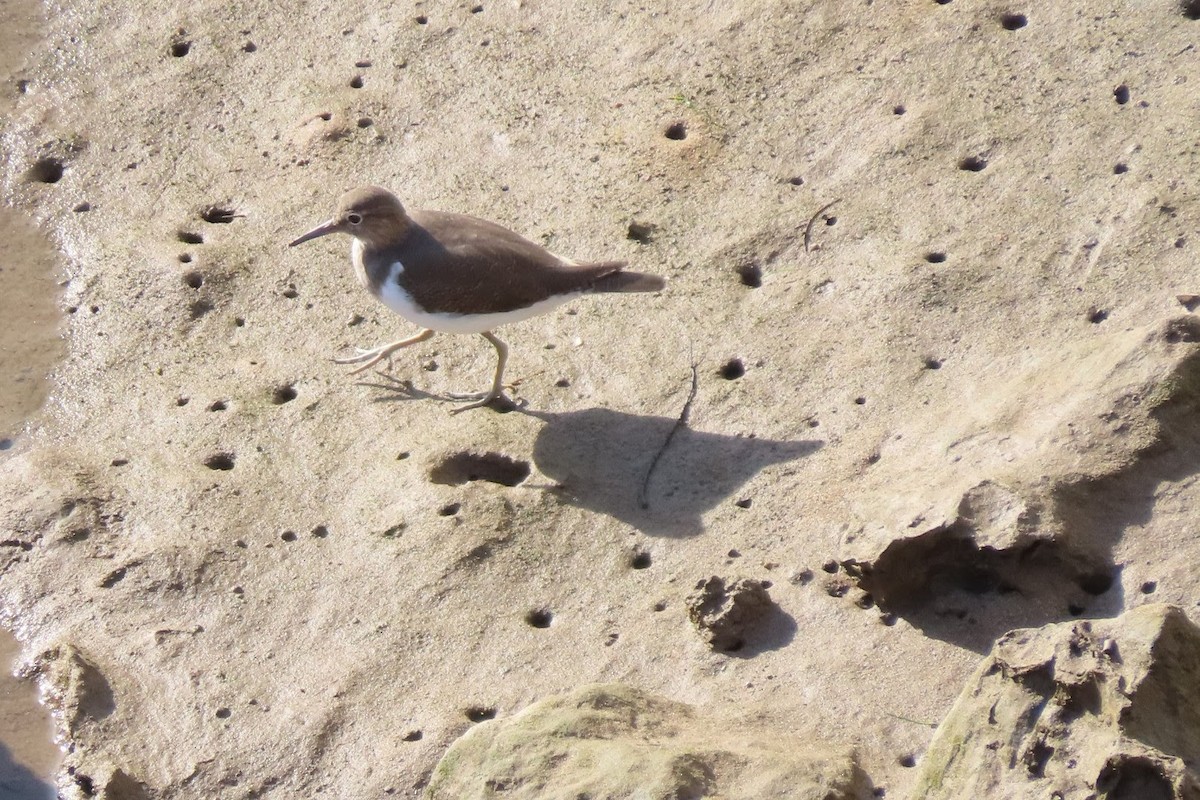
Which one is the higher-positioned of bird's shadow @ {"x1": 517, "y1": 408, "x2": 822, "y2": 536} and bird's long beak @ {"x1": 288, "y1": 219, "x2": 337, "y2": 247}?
bird's long beak @ {"x1": 288, "y1": 219, "x2": 337, "y2": 247}

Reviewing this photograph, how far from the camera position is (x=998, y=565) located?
17.5 ft

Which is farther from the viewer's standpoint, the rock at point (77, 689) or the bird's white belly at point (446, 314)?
the bird's white belly at point (446, 314)

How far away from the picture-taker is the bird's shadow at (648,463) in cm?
618

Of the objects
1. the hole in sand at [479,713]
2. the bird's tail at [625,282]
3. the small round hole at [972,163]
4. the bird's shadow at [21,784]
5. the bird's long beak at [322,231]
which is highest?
the bird's long beak at [322,231]

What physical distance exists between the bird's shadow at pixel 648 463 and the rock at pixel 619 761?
4.55 ft

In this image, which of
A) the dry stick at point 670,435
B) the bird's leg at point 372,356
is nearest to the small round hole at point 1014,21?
the dry stick at point 670,435

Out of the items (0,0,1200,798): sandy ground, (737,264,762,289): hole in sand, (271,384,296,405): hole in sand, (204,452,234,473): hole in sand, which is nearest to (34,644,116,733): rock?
(0,0,1200,798): sandy ground

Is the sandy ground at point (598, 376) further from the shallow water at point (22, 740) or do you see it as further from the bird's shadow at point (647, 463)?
the shallow water at point (22, 740)

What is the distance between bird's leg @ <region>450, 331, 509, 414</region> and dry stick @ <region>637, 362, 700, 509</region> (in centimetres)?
89

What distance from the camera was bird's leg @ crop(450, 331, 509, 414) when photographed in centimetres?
678

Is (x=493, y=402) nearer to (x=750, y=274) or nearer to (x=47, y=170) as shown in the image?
(x=750, y=274)

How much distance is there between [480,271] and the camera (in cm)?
654

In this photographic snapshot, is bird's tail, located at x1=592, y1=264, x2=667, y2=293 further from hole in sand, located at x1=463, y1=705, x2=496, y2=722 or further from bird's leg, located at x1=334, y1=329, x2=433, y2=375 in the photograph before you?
hole in sand, located at x1=463, y1=705, x2=496, y2=722

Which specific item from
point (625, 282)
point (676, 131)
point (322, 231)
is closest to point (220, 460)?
point (322, 231)
